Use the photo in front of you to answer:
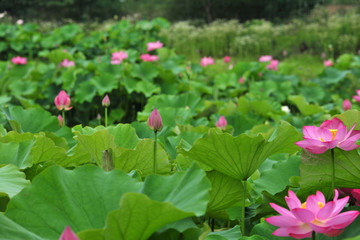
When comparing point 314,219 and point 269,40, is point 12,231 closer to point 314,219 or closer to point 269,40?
point 314,219

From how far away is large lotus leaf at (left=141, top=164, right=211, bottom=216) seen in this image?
1.94 feet

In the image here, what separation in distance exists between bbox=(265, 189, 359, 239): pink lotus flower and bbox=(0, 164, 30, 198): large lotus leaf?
1.51 ft

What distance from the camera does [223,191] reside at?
0.85 m

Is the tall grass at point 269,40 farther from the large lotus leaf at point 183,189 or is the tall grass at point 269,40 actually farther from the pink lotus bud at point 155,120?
the large lotus leaf at point 183,189

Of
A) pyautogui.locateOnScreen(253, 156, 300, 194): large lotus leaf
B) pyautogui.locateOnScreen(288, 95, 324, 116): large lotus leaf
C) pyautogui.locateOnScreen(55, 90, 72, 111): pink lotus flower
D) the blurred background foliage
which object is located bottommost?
the blurred background foliage

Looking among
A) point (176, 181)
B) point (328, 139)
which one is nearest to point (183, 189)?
point (176, 181)

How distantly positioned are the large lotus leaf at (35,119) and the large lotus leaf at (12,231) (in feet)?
2.79

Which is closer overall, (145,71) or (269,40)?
(145,71)

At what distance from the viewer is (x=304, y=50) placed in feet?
28.6

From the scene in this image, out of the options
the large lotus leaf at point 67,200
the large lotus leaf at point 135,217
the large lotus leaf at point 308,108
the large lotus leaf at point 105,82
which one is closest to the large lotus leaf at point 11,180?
the large lotus leaf at point 67,200

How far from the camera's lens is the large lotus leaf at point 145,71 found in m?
3.12

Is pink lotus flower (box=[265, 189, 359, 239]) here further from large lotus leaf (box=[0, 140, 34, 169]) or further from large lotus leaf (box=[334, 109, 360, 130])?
large lotus leaf (box=[0, 140, 34, 169])

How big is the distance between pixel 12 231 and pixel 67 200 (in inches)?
3.9

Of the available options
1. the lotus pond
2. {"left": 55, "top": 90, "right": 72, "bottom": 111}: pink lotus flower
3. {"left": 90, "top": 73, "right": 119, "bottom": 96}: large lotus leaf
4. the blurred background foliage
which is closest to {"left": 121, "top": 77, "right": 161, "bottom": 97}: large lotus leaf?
{"left": 90, "top": 73, "right": 119, "bottom": 96}: large lotus leaf
